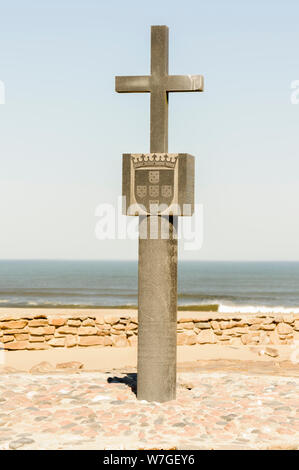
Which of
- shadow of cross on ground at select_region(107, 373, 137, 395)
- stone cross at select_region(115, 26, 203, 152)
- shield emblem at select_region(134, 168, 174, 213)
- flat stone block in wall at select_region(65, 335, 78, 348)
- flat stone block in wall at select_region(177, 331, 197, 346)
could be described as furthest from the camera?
flat stone block in wall at select_region(177, 331, 197, 346)

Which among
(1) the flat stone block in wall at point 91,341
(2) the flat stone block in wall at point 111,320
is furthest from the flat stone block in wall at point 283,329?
(1) the flat stone block in wall at point 91,341

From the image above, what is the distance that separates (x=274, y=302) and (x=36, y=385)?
40.7 m

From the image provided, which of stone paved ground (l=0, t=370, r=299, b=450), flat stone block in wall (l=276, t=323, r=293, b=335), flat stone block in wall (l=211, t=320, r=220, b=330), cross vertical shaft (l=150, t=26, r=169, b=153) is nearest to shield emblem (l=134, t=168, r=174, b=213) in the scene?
cross vertical shaft (l=150, t=26, r=169, b=153)

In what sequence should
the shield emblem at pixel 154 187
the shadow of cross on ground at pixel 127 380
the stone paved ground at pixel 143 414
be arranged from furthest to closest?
the shadow of cross on ground at pixel 127 380 < the shield emblem at pixel 154 187 < the stone paved ground at pixel 143 414

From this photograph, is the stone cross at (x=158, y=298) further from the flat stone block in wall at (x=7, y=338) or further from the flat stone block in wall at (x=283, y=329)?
the flat stone block in wall at (x=283, y=329)

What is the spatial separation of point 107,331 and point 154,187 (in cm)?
650

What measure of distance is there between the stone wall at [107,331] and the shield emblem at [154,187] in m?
6.28

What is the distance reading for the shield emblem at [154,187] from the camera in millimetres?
7766

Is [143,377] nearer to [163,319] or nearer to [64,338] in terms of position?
[163,319]

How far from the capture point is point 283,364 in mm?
12125

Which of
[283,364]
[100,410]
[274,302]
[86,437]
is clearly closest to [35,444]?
[86,437]

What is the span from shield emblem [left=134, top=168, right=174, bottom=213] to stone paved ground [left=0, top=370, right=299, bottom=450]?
2.42 m

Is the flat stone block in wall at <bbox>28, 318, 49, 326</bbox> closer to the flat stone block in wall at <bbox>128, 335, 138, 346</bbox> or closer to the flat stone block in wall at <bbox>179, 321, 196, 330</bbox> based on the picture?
the flat stone block in wall at <bbox>128, 335, 138, 346</bbox>

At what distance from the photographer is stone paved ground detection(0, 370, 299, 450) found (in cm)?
632
